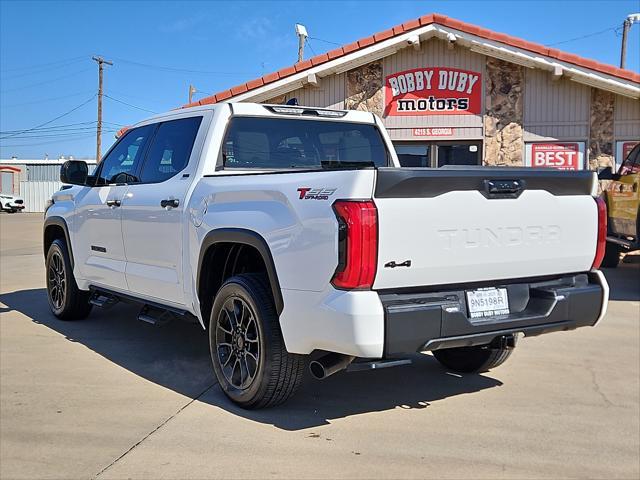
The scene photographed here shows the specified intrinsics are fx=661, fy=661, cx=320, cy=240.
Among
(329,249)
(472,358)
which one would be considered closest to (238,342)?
(329,249)

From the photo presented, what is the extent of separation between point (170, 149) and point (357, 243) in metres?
2.54

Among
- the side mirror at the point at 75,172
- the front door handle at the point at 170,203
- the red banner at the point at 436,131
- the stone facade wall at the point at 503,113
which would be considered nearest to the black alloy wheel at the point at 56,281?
the side mirror at the point at 75,172

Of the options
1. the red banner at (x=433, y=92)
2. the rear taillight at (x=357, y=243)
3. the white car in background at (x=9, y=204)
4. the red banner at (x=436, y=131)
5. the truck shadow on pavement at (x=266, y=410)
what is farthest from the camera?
the white car in background at (x=9, y=204)

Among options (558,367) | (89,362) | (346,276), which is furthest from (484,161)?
(346,276)

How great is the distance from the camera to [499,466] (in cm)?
356

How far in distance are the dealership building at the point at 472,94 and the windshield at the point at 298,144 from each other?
7824 millimetres

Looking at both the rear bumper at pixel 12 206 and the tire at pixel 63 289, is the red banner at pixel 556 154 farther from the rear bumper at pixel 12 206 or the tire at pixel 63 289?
the rear bumper at pixel 12 206

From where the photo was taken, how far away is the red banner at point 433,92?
13.3 meters

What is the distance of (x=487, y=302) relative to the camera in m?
3.81

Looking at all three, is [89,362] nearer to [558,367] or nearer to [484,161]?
[558,367]

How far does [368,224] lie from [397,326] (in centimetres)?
56

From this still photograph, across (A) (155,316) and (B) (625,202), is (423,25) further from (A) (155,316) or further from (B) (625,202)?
(A) (155,316)

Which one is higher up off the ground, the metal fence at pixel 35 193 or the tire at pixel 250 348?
the metal fence at pixel 35 193

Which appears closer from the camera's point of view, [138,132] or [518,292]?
[518,292]
